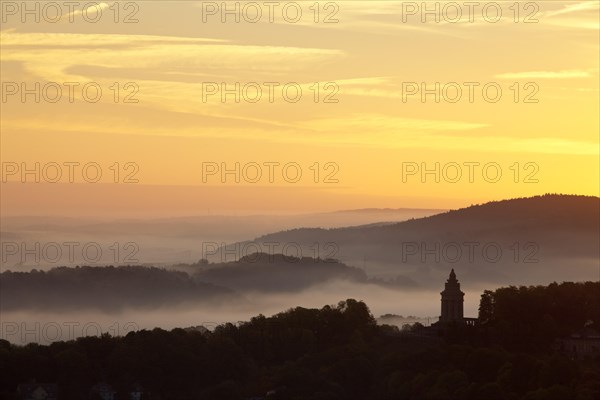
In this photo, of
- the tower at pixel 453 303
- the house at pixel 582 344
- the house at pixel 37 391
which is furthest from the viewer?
the tower at pixel 453 303

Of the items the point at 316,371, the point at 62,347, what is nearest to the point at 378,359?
the point at 316,371

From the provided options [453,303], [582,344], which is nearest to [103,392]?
[582,344]

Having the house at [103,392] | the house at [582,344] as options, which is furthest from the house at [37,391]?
A: the house at [582,344]

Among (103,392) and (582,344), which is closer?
(103,392)

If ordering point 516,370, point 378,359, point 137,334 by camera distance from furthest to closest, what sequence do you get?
1. point 137,334
2. point 378,359
3. point 516,370

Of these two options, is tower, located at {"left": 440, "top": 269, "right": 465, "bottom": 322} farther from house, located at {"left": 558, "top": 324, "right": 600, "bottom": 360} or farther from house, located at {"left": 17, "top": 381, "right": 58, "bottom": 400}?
house, located at {"left": 17, "top": 381, "right": 58, "bottom": 400}

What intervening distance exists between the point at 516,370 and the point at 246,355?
2987cm

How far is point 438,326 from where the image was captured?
192250 millimetres

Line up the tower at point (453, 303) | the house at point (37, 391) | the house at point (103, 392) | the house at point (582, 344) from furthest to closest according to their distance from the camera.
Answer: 1. the tower at point (453, 303)
2. the house at point (582, 344)
3. the house at point (37, 391)
4. the house at point (103, 392)

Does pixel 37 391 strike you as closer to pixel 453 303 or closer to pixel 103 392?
pixel 103 392

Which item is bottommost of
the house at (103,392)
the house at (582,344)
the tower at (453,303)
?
the house at (103,392)

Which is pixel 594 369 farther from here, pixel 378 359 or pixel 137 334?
pixel 137 334

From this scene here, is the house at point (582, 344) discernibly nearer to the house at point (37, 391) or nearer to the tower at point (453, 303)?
the tower at point (453, 303)

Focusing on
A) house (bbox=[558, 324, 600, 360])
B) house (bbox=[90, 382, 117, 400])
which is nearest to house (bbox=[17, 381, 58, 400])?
house (bbox=[90, 382, 117, 400])
